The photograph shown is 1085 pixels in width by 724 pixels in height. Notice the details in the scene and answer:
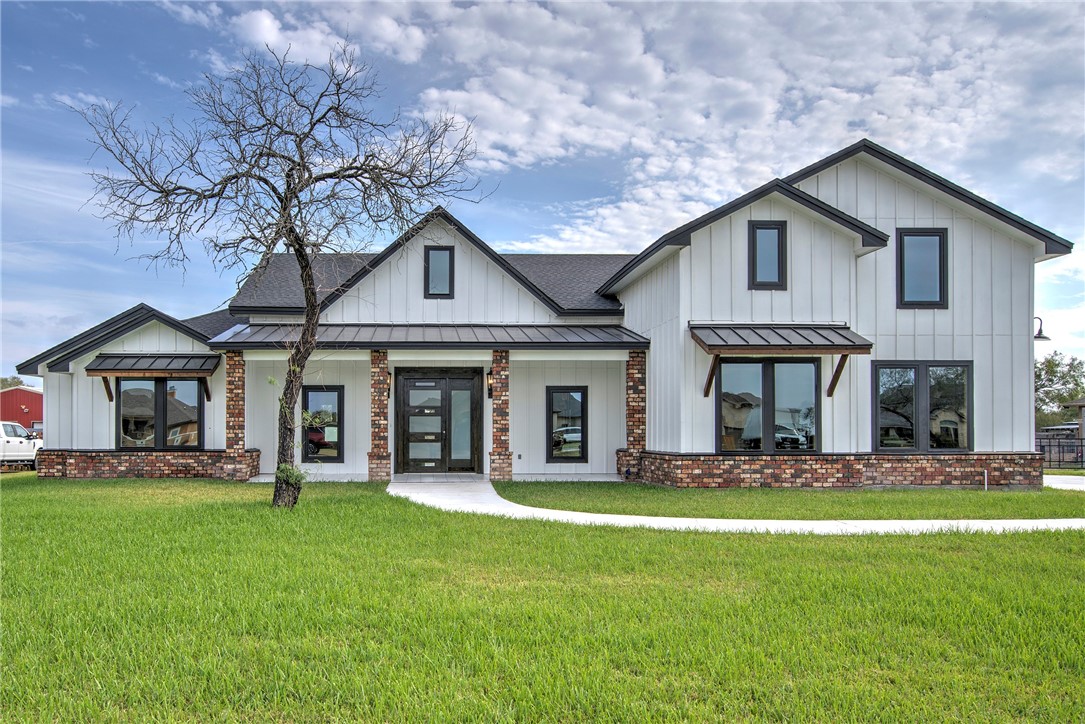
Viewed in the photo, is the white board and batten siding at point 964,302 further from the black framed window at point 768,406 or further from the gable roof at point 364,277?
the gable roof at point 364,277

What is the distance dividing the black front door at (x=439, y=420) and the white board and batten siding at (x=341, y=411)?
33.0 inches

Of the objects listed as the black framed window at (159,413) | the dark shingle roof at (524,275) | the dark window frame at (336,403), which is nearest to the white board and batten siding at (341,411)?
the dark window frame at (336,403)

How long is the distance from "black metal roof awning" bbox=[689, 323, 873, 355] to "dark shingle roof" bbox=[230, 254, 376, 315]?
792cm

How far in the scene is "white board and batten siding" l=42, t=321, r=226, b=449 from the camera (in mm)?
16625

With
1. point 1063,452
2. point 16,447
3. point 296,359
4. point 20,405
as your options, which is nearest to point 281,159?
point 296,359

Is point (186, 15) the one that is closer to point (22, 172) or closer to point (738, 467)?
point (22, 172)

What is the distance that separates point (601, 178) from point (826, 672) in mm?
17483

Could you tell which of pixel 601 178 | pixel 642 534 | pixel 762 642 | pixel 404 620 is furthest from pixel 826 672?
pixel 601 178

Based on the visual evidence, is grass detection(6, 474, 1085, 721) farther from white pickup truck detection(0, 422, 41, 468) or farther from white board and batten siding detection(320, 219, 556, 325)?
white pickup truck detection(0, 422, 41, 468)

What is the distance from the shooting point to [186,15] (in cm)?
1184

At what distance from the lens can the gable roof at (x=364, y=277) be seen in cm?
1672

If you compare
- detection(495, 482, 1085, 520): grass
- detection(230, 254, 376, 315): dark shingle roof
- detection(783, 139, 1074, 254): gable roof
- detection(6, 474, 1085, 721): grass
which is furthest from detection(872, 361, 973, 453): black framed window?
detection(230, 254, 376, 315): dark shingle roof

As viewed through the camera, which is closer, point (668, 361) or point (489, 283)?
point (668, 361)

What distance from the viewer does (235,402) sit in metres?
15.9
